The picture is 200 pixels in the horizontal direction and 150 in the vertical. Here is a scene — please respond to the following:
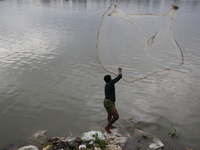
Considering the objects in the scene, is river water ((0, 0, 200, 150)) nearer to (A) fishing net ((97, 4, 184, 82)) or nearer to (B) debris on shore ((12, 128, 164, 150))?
(B) debris on shore ((12, 128, 164, 150))

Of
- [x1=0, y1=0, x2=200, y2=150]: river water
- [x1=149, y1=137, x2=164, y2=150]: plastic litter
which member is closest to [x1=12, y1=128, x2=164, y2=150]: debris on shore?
[x1=149, y1=137, x2=164, y2=150]: plastic litter

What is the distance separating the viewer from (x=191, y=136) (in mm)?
5391

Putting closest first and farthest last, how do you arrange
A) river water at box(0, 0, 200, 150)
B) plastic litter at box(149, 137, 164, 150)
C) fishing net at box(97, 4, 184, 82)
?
plastic litter at box(149, 137, 164, 150) < river water at box(0, 0, 200, 150) < fishing net at box(97, 4, 184, 82)

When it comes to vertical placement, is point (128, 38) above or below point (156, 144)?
above

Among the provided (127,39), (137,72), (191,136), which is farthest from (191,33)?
(191,136)

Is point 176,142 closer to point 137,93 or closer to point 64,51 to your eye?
point 137,93

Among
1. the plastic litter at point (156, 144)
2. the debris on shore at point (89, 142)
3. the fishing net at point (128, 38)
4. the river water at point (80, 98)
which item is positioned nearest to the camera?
the debris on shore at point (89, 142)

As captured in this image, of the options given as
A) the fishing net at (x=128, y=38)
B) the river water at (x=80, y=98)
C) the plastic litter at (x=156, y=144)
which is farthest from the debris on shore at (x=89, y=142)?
the fishing net at (x=128, y=38)

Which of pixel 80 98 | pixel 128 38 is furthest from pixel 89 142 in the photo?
pixel 128 38

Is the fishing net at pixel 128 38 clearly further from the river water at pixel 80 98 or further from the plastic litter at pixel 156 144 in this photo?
the plastic litter at pixel 156 144

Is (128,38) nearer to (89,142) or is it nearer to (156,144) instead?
(156,144)

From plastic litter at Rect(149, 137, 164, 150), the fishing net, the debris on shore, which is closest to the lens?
the debris on shore

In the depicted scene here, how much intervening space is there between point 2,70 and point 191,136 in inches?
351

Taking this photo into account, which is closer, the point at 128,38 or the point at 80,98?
the point at 80,98
